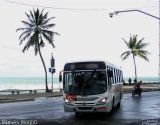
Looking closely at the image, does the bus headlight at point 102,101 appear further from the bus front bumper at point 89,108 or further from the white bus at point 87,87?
the bus front bumper at point 89,108

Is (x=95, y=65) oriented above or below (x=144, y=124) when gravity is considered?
above

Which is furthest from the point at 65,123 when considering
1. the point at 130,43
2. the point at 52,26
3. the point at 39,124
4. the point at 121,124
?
the point at 130,43

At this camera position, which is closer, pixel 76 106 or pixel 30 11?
pixel 76 106

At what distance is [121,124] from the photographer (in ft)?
53.0

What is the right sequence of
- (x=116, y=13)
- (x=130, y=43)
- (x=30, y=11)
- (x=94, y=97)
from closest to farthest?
(x=94, y=97), (x=116, y=13), (x=30, y=11), (x=130, y=43)

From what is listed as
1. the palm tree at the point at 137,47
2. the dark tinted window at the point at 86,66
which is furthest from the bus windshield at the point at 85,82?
the palm tree at the point at 137,47

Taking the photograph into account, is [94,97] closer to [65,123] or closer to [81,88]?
[81,88]

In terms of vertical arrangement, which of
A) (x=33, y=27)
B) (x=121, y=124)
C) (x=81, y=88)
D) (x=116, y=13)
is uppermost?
(x=33, y=27)

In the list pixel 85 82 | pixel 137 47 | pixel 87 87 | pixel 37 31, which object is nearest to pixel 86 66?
pixel 85 82

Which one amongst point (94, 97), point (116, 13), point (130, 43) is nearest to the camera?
point (94, 97)

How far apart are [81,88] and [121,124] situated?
3103 mm

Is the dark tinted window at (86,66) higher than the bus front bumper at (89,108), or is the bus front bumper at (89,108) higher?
the dark tinted window at (86,66)

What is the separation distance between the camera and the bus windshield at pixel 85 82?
1853cm

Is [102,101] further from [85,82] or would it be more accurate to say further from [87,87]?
[85,82]
